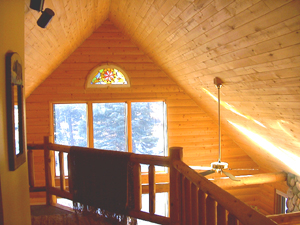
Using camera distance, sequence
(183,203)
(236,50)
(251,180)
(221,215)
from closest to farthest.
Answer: (221,215)
(183,203)
(236,50)
(251,180)

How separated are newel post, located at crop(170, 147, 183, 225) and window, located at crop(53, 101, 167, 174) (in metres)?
3.57

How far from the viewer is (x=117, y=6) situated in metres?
4.46

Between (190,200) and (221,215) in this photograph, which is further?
(190,200)

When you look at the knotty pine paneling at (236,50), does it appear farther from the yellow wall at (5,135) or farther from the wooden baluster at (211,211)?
the yellow wall at (5,135)

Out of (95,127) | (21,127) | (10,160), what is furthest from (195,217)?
(95,127)

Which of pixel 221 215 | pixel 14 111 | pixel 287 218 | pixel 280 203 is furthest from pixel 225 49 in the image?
pixel 280 203

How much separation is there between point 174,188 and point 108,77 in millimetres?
3871

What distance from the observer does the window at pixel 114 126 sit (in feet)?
19.0

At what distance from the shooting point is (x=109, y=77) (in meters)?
5.80

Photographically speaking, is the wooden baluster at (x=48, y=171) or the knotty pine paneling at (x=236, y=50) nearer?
the knotty pine paneling at (x=236, y=50)

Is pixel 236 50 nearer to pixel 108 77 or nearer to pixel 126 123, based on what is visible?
pixel 108 77

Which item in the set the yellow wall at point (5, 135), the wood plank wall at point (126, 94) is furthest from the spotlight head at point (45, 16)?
the wood plank wall at point (126, 94)

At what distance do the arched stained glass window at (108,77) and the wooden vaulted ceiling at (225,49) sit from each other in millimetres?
708

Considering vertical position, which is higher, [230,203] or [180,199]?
[230,203]
